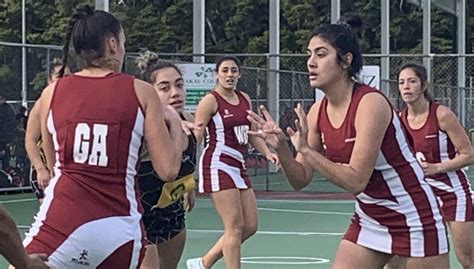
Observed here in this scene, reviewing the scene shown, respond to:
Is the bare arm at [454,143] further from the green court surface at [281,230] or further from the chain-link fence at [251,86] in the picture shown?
the chain-link fence at [251,86]

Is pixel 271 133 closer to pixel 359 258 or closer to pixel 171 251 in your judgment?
pixel 359 258

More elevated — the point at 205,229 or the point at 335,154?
the point at 335,154

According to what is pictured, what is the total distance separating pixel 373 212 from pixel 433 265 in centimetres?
46

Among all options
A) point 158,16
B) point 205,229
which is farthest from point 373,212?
point 158,16

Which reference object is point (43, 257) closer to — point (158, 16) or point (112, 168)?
point (112, 168)

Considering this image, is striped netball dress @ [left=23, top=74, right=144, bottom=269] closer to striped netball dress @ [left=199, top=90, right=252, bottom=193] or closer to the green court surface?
striped netball dress @ [left=199, top=90, right=252, bottom=193]

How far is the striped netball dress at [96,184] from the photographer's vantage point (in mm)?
5207

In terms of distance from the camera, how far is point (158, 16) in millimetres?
53844

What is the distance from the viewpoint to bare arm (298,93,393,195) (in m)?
6.05

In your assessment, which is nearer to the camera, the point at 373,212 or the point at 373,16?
the point at 373,212

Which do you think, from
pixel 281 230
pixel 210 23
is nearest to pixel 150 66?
pixel 281 230

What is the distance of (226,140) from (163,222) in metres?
3.12

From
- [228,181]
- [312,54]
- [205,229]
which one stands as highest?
[312,54]

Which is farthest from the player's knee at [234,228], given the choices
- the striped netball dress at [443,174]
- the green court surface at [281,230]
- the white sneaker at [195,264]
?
the striped netball dress at [443,174]
